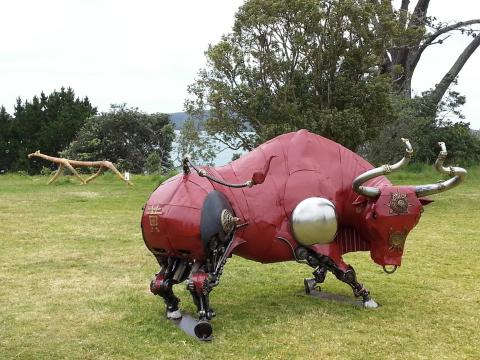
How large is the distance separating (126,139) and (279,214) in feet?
75.4

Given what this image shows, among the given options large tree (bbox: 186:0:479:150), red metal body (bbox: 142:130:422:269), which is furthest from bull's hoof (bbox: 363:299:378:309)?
large tree (bbox: 186:0:479:150)

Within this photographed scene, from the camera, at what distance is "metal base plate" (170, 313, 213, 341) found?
542 centimetres

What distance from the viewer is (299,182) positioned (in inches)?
241

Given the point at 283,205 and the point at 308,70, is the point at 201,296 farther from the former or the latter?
the point at 308,70

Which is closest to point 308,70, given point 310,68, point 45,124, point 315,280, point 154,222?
point 310,68

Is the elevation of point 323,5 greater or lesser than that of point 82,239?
greater

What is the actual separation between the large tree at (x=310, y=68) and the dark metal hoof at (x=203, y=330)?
920cm

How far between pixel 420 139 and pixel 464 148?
2899mm

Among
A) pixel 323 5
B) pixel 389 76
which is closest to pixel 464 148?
pixel 389 76

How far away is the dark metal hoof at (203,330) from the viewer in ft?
17.8

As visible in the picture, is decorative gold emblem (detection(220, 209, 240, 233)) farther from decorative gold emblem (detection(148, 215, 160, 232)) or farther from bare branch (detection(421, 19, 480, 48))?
bare branch (detection(421, 19, 480, 48))

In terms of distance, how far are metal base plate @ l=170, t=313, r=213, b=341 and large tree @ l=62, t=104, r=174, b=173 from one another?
845 inches

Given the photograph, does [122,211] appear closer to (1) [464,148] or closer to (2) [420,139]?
(2) [420,139]

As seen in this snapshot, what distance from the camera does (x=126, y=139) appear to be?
28.1 m
